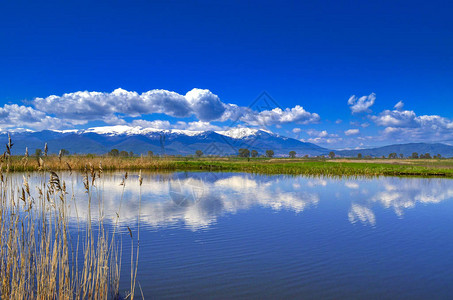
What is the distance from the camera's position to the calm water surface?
6.99 metres

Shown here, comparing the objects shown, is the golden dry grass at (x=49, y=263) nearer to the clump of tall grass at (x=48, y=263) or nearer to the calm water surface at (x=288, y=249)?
the clump of tall grass at (x=48, y=263)

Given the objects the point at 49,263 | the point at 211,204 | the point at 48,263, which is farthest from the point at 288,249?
the point at 211,204

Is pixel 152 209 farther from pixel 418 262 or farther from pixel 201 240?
pixel 418 262

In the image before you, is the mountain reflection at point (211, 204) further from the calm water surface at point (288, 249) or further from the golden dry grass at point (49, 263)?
the golden dry grass at point (49, 263)

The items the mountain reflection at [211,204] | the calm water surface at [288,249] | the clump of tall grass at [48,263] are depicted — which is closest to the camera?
the clump of tall grass at [48,263]

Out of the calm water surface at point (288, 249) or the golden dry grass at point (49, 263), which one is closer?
the golden dry grass at point (49, 263)

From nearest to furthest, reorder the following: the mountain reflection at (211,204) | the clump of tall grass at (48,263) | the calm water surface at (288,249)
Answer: the clump of tall grass at (48,263)
the calm water surface at (288,249)
the mountain reflection at (211,204)

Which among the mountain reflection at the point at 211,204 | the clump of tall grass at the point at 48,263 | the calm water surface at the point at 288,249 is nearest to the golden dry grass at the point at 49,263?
the clump of tall grass at the point at 48,263

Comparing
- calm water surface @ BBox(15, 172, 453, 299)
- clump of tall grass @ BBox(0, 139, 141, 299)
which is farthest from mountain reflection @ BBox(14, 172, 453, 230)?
clump of tall grass @ BBox(0, 139, 141, 299)

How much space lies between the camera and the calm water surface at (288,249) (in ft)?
22.9

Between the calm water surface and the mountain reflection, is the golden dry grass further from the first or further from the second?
the mountain reflection

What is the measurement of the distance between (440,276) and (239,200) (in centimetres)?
1187

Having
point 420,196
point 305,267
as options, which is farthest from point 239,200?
point 420,196

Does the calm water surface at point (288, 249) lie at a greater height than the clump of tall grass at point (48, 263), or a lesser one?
lesser
